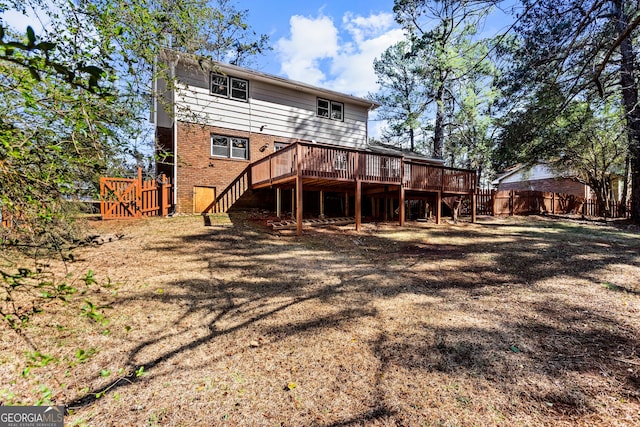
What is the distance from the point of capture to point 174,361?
9.77 ft

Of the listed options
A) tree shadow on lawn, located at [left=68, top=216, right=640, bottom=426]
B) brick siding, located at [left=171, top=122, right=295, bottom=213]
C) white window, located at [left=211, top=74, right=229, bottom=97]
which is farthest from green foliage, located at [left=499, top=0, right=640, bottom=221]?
white window, located at [left=211, top=74, right=229, bottom=97]

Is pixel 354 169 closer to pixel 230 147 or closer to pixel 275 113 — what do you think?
pixel 275 113

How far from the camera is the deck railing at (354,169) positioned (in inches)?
368

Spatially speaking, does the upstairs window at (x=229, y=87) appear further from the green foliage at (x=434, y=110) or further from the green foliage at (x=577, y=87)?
the green foliage at (x=434, y=110)

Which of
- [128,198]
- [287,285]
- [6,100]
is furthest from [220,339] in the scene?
[128,198]

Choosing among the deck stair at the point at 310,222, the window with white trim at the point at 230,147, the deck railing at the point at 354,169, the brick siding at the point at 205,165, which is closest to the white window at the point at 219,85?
the brick siding at the point at 205,165

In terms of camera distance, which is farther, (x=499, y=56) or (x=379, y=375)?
(x=499, y=56)

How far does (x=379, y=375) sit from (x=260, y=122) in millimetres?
12122

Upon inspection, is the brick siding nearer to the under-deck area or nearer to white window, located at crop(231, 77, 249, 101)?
the under-deck area

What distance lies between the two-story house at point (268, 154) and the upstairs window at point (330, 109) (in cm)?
5

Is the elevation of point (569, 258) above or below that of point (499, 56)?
below

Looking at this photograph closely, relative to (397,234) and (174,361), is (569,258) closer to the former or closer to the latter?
(397,234)

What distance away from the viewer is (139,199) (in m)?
11.0

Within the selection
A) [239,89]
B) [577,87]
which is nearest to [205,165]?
[239,89]
